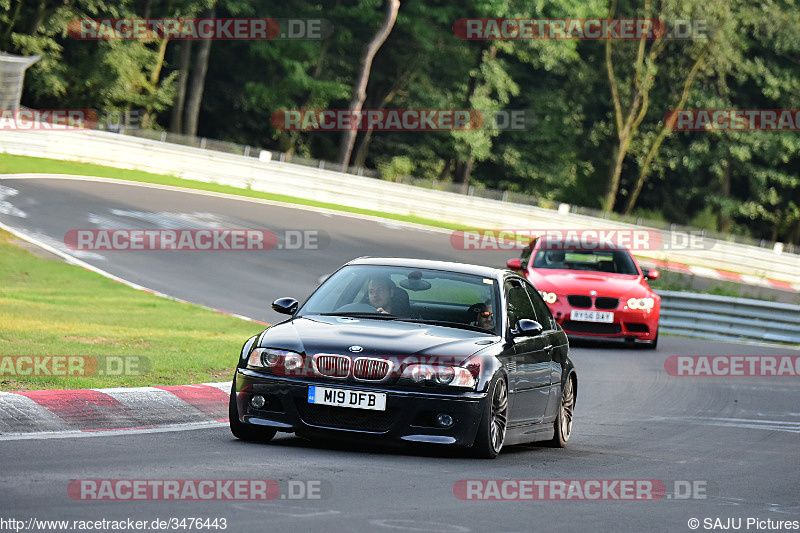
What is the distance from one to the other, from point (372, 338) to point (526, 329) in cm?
133

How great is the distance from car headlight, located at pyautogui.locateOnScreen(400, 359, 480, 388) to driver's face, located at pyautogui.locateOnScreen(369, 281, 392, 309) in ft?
3.68

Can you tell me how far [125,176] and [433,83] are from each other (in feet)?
89.0

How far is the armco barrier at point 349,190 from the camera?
3750 cm

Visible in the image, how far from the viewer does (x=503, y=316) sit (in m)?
9.50

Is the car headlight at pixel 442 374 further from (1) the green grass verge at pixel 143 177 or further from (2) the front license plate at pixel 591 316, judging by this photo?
(1) the green grass verge at pixel 143 177

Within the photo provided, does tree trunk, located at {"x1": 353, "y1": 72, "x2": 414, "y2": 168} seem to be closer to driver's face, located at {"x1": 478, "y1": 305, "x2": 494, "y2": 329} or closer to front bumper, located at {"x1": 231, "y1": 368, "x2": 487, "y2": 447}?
driver's face, located at {"x1": 478, "y1": 305, "x2": 494, "y2": 329}

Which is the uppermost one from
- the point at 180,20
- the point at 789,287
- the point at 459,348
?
the point at 180,20

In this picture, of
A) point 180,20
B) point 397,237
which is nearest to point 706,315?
point 397,237

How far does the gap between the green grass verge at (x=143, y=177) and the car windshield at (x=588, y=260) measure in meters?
16.1

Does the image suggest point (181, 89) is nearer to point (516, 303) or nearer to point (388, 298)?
point (516, 303)

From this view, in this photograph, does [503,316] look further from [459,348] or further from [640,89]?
[640,89]
